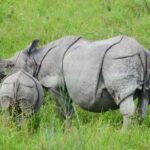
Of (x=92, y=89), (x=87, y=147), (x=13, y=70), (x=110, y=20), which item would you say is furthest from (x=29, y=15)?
(x=87, y=147)

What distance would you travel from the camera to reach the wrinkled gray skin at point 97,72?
301 inches

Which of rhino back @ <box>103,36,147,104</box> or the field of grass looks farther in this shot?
the field of grass

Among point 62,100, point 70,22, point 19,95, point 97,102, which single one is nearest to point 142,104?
point 97,102

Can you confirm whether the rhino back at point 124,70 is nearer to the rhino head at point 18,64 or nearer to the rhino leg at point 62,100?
the rhino leg at point 62,100

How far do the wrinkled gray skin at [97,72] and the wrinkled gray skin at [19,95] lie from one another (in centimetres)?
42

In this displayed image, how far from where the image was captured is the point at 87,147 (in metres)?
6.00

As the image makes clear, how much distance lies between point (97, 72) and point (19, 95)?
96cm

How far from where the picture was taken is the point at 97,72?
25.4 ft

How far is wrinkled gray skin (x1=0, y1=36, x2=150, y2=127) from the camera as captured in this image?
765cm

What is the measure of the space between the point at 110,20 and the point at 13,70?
4.50 meters

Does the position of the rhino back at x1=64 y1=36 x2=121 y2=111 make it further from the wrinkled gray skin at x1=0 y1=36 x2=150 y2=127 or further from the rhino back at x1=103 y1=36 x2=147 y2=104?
the rhino back at x1=103 y1=36 x2=147 y2=104

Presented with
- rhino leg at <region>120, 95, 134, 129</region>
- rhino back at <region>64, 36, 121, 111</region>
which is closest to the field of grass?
rhino back at <region>64, 36, 121, 111</region>

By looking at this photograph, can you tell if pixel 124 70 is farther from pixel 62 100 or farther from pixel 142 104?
pixel 62 100

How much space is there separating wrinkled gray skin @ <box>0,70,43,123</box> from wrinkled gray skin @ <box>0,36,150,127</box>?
1.38 ft
